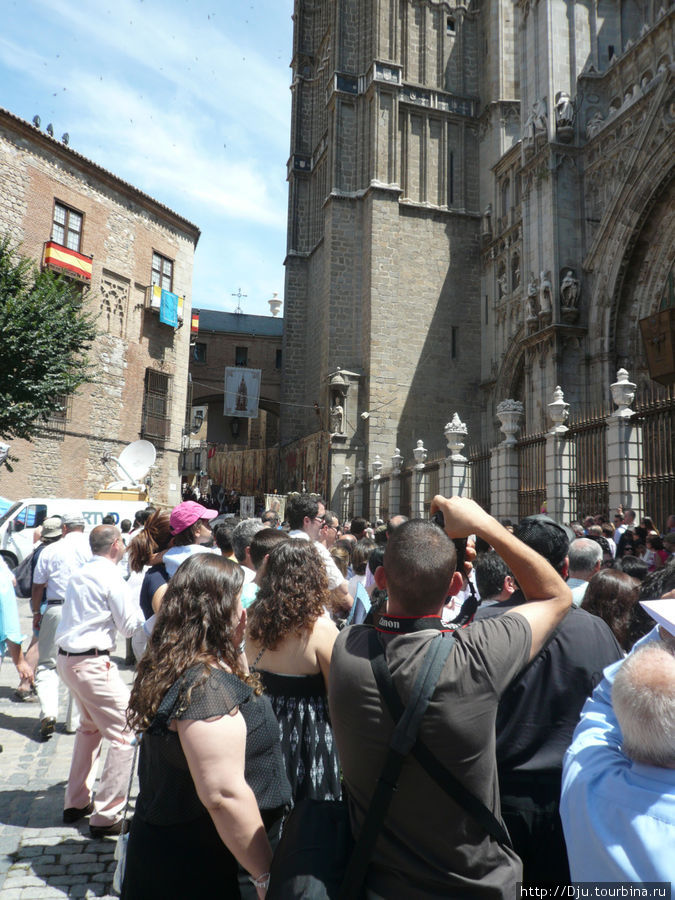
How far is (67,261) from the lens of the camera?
2370 cm

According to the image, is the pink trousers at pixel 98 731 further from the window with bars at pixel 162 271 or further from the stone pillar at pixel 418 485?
the window with bars at pixel 162 271

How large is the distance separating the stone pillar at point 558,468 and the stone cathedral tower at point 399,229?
43.5 ft

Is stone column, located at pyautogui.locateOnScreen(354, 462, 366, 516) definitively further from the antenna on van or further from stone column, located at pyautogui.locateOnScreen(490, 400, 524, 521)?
stone column, located at pyautogui.locateOnScreen(490, 400, 524, 521)

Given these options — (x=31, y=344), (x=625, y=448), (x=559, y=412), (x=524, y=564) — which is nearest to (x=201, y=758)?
(x=524, y=564)

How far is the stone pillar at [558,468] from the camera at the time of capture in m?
12.5

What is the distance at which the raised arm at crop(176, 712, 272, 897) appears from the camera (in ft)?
7.06

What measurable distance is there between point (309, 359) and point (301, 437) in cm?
Answer: 384

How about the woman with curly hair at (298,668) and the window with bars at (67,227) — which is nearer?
the woman with curly hair at (298,668)

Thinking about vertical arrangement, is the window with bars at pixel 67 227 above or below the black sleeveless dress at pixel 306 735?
above

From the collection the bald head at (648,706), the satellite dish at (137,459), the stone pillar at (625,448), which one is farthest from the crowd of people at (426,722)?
the satellite dish at (137,459)

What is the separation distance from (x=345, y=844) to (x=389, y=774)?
0.28 metres

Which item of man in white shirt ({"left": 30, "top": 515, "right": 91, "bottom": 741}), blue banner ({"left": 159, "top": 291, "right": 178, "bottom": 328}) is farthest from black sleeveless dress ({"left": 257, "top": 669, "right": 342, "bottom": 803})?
blue banner ({"left": 159, "top": 291, "right": 178, "bottom": 328})

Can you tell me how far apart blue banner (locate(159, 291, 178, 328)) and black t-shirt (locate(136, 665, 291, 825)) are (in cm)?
2664

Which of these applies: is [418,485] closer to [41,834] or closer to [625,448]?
[625,448]
